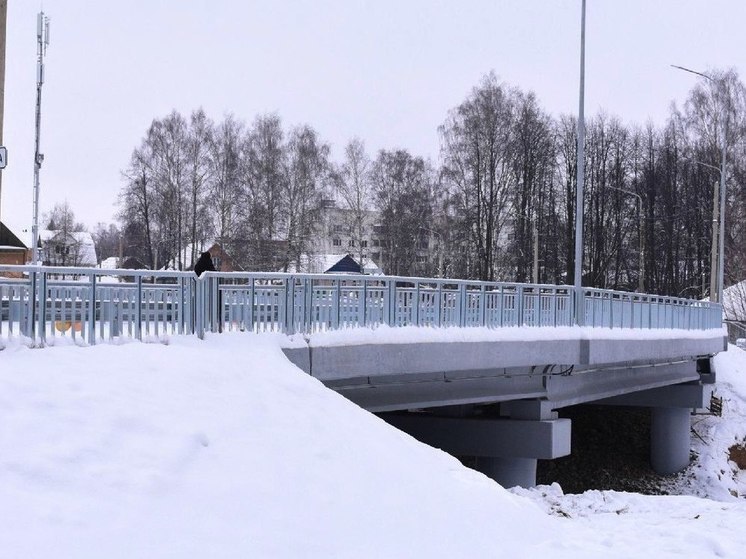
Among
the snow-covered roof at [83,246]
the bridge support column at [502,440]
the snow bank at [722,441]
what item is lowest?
the snow bank at [722,441]

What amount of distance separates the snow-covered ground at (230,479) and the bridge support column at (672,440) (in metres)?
19.6

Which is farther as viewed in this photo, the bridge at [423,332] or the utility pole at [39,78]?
the utility pole at [39,78]

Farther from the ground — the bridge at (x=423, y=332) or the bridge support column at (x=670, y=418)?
the bridge at (x=423, y=332)

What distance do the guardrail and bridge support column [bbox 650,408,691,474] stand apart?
13.0 m

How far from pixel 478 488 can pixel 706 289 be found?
2236 inches

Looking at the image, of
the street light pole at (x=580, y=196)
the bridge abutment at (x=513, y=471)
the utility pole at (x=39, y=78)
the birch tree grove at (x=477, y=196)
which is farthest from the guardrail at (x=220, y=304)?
the birch tree grove at (x=477, y=196)

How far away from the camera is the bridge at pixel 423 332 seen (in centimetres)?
1133

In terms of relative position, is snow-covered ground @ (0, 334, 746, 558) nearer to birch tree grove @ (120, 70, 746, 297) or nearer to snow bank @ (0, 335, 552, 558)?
snow bank @ (0, 335, 552, 558)

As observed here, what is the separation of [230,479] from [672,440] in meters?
24.8

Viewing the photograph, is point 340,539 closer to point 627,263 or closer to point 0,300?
point 0,300

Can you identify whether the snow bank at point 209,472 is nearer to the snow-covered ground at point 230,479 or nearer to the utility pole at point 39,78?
the snow-covered ground at point 230,479

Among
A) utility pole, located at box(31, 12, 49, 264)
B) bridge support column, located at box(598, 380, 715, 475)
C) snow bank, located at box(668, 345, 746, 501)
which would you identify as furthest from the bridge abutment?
utility pole, located at box(31, 12, 49, 264)

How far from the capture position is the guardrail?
1075 centimetres

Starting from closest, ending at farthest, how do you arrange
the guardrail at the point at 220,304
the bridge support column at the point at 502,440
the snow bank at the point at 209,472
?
the snow bank at the point at 209,472
the guardrail at the point at 220,304
the bridge support column at the point at 502,440
